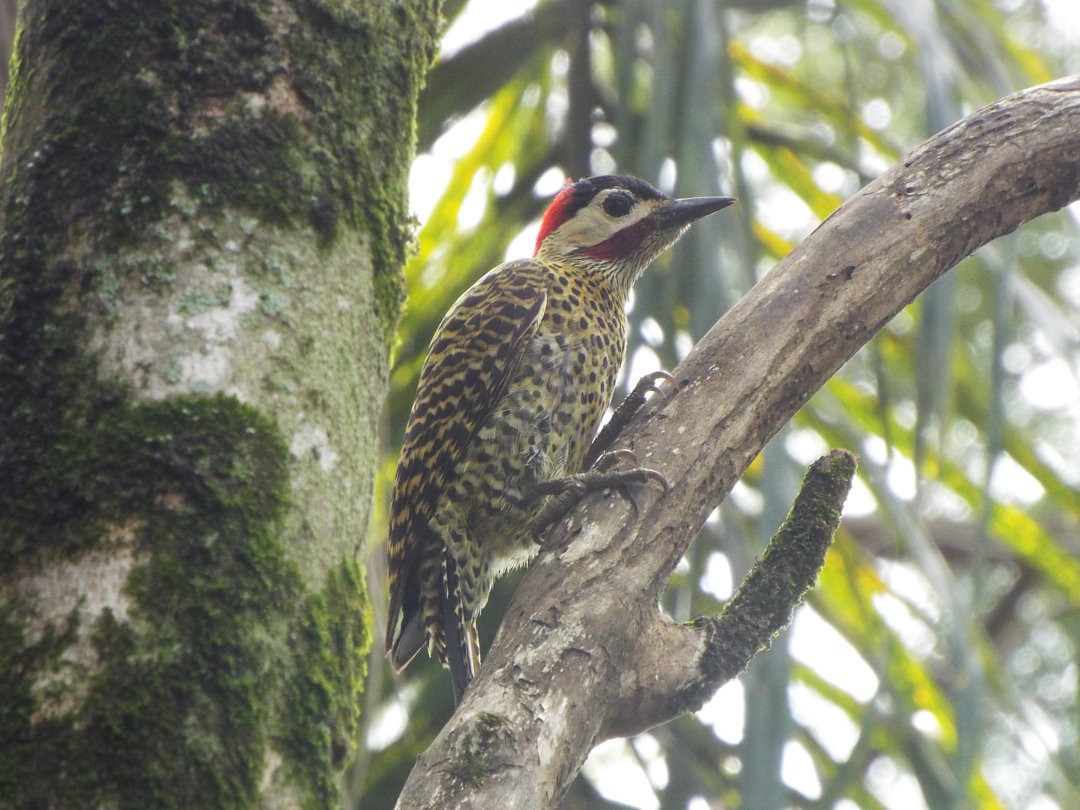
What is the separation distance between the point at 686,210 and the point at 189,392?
2.33 meters

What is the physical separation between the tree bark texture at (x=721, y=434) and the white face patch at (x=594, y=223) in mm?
1572

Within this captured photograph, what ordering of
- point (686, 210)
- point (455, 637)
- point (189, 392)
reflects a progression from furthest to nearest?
point (686, 210) < point (455, 637) < point (189, 392)

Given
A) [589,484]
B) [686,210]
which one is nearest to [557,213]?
[686,210]

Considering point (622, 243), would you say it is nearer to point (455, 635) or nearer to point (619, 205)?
point (619, 205)

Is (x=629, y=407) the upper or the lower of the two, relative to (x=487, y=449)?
upper

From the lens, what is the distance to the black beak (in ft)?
11.6

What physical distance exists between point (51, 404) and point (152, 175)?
346mm

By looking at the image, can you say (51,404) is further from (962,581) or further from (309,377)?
(962,581)

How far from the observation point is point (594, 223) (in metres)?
4.03

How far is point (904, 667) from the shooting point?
3.99 metres

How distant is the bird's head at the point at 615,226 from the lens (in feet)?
12.8

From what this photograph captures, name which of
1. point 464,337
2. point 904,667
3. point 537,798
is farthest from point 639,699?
point 904,667

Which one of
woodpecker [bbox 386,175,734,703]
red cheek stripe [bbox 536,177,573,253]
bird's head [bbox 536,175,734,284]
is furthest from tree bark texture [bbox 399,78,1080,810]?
red cheek stripe [bbox 536,177,573,253]

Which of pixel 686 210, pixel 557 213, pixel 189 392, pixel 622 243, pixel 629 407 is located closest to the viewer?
pixel 189 392
